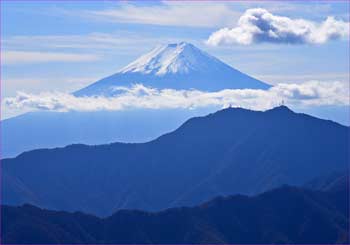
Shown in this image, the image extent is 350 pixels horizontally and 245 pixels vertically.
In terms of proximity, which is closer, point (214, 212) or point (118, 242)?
point (118, 242)

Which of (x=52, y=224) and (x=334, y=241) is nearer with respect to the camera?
(x=52, y=224)

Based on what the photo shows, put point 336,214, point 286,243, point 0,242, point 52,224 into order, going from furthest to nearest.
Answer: point 336,214
point 286,243
point 52,224
point 0,242

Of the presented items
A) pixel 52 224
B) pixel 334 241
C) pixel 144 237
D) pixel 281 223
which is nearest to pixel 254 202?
pixel 281 223

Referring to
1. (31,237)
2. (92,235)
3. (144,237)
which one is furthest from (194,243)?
(31,237)

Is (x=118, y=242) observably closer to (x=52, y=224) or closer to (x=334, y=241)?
(x=52, y=224)

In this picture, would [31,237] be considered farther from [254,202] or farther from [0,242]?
[254,202]

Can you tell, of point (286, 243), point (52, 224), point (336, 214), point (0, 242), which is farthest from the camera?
point (336, 214)
